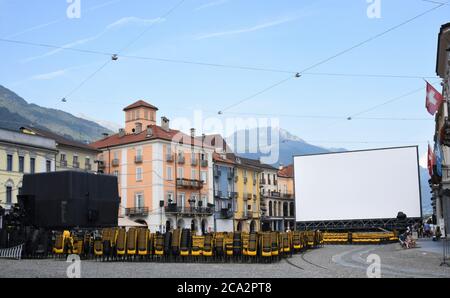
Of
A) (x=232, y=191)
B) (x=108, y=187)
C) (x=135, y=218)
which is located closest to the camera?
(x=108, y=187)

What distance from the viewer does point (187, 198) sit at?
6531cm

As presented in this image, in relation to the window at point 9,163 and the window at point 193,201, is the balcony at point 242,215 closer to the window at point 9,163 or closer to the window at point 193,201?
the window at point 193,201

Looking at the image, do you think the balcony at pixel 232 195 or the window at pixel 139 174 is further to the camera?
the balcony at pixel 232 195

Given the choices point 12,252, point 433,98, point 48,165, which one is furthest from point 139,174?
point 433,98

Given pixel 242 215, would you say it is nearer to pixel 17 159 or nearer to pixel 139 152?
pixel 139 152

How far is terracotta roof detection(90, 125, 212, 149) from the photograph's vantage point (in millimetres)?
62719

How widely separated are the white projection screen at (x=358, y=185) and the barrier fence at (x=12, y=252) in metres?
28.6

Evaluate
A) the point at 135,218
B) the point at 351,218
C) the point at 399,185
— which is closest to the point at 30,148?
the point at 135,218

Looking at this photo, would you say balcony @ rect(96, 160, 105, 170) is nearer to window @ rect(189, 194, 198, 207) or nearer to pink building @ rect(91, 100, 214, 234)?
pink building @ rect(91, 100, 214, 234)

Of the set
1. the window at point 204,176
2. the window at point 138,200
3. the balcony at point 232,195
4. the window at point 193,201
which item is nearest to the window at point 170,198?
the window at point 193,201

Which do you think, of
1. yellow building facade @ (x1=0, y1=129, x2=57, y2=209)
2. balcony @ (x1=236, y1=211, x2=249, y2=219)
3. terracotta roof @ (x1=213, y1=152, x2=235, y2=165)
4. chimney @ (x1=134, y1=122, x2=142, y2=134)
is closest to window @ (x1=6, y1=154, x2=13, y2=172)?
yellow building facade @ (x1=0, y1=129, x2=57, y2=209)

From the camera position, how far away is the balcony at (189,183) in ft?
208

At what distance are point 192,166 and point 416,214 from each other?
28.7 meters
